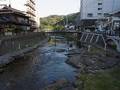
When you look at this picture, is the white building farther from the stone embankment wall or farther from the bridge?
the stone embankment wall

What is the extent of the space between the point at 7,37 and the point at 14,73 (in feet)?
46.8

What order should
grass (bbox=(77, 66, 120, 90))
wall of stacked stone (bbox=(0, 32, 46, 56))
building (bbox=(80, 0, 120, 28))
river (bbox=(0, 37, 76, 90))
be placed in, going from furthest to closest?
building (bbox=(80, 0, 120, 28)), wall of stacked stone (bbox=(0, 32, 46, 56)), river (bbox=(0, 37, 76, 90)), grass (bbox=(77, 66, 120, 90))

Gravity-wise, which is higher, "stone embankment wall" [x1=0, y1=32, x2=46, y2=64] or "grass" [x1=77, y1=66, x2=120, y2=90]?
"stone embankment wall" [x1=0, y1=32, x2=46, y2=64]

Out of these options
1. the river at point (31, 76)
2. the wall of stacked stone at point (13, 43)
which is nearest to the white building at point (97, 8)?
the wall of stacked stone at point (13, 43)

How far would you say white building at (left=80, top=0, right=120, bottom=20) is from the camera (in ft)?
258

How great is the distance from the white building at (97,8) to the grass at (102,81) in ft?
185

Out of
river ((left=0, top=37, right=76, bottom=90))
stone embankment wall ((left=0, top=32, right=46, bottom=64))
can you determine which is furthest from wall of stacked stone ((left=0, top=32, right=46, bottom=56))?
river ((left=0, top=37, right=76, bottom=90))

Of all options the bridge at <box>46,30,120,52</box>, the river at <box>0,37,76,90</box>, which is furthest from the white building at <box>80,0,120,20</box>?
the river at <box>0,37,76,90</box>

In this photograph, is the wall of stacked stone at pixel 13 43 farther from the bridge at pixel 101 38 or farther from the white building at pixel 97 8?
the white building at pixel 97 8

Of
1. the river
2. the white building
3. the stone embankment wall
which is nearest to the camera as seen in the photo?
the river

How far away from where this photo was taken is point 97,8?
8162 centimetres

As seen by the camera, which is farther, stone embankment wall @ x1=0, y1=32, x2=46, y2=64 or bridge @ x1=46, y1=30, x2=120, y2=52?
bridge @ x1=46, y1=30, x2=120, y2=52

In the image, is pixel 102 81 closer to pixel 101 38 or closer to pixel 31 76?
pixel 31 76

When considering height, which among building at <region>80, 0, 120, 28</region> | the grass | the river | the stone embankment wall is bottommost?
the river
